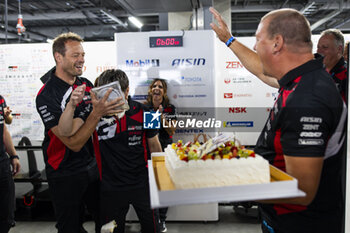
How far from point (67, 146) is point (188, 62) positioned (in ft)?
6.28

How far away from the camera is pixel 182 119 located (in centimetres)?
373

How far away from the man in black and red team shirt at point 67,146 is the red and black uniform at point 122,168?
0.17 metres

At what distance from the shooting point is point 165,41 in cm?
367

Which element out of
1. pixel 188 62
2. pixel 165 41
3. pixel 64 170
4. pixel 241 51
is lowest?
pixel 64 170

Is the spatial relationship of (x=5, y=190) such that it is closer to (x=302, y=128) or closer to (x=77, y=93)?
(x=77, y=93)

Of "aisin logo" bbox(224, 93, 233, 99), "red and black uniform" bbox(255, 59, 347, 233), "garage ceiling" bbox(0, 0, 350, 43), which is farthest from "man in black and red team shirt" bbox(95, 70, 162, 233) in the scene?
"aisin logo" bbox(224, 93, 233, 99)

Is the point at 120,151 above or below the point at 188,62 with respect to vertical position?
below

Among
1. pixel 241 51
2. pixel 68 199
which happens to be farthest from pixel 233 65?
pixel 68 199

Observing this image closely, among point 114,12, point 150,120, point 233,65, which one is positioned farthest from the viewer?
point 114,12

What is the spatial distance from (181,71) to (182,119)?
0.61 meters

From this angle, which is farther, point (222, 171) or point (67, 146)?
point (67, 146)

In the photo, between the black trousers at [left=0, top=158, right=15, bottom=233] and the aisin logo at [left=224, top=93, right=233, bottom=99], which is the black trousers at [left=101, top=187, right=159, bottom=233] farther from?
the aisin logo at [left=224, top=93, right=233, bottom=99]

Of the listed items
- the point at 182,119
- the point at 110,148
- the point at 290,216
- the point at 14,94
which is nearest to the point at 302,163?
the point at 290,216

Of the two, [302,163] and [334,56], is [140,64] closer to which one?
[334,56]
